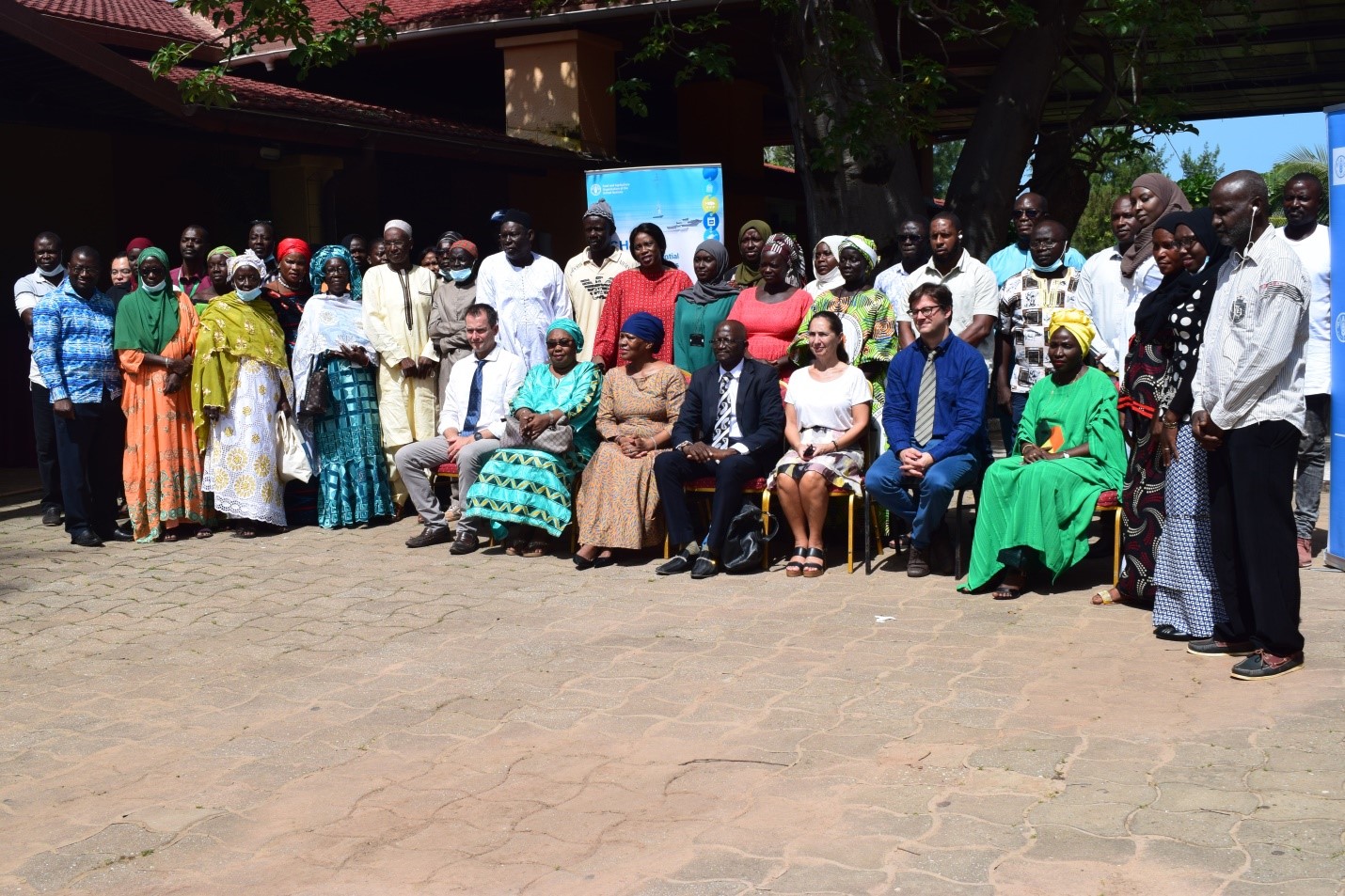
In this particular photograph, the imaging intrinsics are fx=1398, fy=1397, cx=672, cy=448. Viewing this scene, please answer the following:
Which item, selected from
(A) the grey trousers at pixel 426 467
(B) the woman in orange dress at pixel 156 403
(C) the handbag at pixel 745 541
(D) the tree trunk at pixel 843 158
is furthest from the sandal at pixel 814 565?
(D) the tree trunk at pixel 843 158

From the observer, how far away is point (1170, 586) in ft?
20.1

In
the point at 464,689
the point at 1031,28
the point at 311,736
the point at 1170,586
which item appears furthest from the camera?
the point at 1031,28

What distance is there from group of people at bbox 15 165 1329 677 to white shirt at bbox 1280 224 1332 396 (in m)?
0.02

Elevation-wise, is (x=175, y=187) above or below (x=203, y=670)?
above

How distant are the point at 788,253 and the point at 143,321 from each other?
4.24 m

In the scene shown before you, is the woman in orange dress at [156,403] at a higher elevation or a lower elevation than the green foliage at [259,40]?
lower

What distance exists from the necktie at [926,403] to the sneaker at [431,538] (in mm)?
3131

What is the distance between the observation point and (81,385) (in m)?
9.07

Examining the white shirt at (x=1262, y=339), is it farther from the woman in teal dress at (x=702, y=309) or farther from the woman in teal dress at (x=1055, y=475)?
the woman in teal dress at (x=702, y=309)

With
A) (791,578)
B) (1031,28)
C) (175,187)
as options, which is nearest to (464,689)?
(791,578)

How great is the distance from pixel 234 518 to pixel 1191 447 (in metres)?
6.35

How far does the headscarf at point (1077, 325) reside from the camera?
7.17m

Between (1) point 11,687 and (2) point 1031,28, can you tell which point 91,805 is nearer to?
(1) point 11,687

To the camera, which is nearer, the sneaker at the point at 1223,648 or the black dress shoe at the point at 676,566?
the sneaker at the point at 1223,648
